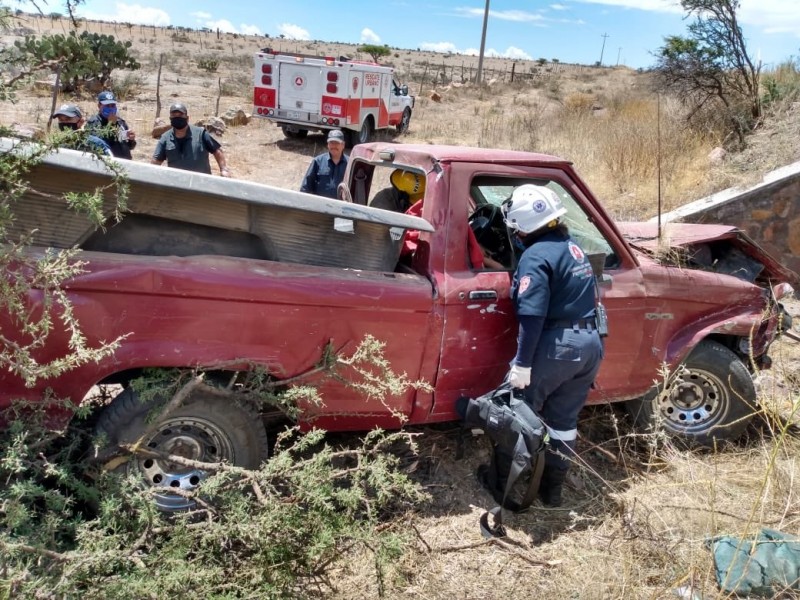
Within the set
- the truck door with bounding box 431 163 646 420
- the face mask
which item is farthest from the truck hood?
the face mask

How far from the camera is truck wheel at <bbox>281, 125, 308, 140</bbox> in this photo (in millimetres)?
16312

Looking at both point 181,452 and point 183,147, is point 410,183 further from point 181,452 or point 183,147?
point 183,147

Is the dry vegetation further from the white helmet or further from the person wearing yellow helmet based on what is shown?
the person wearing yellow helmet

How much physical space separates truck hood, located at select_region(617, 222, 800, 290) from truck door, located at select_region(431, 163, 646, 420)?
584 mm

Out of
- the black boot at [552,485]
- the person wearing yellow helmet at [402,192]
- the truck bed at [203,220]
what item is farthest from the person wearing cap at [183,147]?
the black boot at [552,485]

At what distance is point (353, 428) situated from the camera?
349cm

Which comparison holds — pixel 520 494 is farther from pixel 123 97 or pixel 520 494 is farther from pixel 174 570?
pixel 123 97

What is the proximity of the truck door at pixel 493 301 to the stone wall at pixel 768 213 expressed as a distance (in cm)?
392

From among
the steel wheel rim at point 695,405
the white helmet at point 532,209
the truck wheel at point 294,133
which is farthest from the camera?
the truck wheel at point 294,133

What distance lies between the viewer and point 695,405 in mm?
4242

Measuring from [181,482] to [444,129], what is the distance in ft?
61.2

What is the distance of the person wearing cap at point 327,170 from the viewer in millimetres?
6367

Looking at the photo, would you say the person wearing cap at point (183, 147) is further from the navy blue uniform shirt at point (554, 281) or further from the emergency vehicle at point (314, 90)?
the emergency vehicle at point (314, 90)

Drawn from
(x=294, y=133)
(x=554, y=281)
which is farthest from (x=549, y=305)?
(x=294, y=133)
